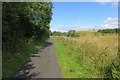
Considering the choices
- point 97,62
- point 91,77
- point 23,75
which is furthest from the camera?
point 97,62

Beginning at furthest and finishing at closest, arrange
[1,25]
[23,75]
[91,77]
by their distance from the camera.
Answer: [1,25]
[23,75]
[91,77]

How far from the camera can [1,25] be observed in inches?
672

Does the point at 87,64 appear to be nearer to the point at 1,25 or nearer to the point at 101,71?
the point at 101,71

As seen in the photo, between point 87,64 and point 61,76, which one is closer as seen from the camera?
point 61,76

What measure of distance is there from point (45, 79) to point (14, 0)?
553 centimetres

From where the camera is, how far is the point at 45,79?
1392 cm

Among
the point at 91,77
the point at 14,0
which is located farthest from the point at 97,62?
the point at 14,0

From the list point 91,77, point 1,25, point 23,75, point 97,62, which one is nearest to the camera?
point 91,77

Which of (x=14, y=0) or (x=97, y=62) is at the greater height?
(x=14, y=0)

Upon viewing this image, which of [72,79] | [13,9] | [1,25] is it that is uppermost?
[13,9]

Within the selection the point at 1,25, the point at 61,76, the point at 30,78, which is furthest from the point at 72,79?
the point at 1,25

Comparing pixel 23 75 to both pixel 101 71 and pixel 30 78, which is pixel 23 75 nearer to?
pixel 30 78

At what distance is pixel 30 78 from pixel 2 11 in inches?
191

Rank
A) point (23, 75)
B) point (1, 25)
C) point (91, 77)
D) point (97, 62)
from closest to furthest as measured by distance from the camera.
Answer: point (91, 77), point (23, 75), point (97, 62), point (1, 25)
